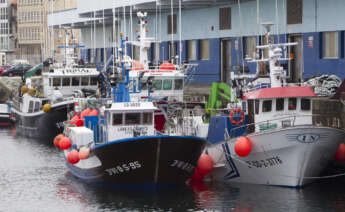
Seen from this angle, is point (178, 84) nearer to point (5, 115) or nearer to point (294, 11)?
point (294, 11)

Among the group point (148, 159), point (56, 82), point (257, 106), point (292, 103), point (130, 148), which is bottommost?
point (148, 159)

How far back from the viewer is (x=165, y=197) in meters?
26.3

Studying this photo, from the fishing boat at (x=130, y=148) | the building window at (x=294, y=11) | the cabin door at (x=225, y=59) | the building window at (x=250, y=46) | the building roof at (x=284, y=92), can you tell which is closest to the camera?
the fishing boat at (x=130, y=148)

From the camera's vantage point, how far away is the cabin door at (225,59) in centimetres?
4590

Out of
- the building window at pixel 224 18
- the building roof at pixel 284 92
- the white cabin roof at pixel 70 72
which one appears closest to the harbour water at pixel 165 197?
the building roof at pixel 284 92

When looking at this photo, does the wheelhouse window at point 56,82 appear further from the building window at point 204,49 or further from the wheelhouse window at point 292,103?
the wheelhouse window at point 292,103

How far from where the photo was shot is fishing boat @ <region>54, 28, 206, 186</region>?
26.4 meters

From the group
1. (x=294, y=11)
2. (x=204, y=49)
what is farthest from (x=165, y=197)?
(x=204, y=49)

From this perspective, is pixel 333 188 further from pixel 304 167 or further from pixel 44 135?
pixel 44 135

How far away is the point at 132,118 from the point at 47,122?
1822cm

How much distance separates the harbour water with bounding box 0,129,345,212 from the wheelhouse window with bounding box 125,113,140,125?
7.12ft

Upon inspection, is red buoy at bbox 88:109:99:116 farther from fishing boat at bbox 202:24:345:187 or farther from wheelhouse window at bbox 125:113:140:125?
fishing boat at bbox 202:24:345:187

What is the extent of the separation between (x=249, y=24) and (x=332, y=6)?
22.8 feet

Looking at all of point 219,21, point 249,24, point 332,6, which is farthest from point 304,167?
point 219,21
